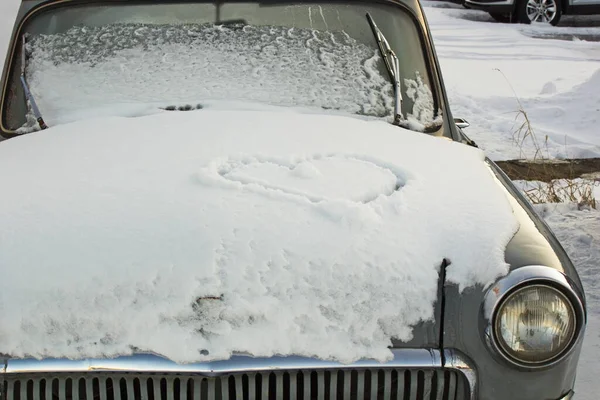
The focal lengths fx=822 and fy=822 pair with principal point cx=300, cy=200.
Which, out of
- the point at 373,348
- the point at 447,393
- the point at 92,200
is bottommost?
the point at 447,393

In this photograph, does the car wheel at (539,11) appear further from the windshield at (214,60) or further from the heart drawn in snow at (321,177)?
the heart drawn in snow at (321,177)

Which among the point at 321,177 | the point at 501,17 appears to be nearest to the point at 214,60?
the point at 321,177

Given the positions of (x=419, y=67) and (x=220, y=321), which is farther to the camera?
(x=419, y=67)

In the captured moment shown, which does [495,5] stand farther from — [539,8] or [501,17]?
[539,8]

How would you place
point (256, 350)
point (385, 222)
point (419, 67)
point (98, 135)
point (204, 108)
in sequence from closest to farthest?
point (256, 350)
point (385, 222)
point (98, 135)
point (204, 108)
point (419, 67)

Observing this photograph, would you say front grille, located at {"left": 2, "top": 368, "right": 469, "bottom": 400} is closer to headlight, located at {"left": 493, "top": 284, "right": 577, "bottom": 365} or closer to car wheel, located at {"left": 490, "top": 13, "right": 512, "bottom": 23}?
headlight, located at {"left": 493, "top": 284, "right": 577, "bottom": 365}

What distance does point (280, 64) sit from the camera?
312 centimetres

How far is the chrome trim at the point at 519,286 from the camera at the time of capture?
1867 millimetres

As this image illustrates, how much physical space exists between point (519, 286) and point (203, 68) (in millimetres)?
1657

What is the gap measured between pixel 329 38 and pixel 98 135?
1.03 m

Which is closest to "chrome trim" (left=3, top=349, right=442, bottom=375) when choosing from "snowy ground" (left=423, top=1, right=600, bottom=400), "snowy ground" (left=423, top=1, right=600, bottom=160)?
"snowy ground" (left=423, top=1, right=600, bottom=400)

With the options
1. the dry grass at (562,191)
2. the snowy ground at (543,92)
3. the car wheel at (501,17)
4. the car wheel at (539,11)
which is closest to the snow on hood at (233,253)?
the snowy ground at (543,92)

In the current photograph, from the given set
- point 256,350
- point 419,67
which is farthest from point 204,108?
point 256,350

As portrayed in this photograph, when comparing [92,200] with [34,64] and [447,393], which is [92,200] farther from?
[34,64]
